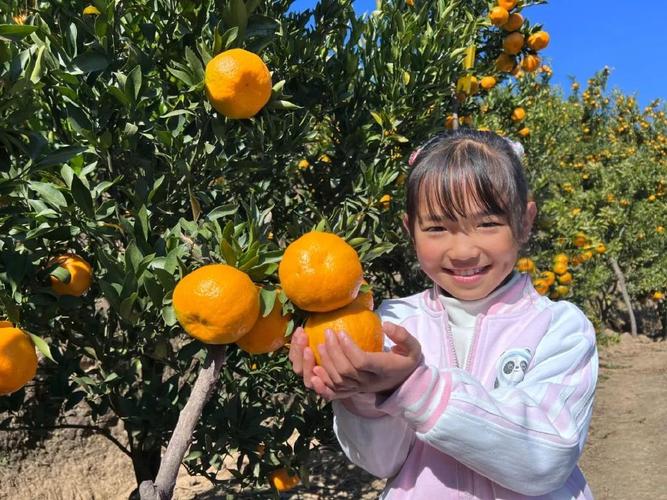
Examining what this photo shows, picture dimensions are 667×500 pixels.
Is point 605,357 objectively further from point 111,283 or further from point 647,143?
point 111,283

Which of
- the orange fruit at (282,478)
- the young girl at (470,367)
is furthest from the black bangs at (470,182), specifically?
the orange fruit at (282,478)

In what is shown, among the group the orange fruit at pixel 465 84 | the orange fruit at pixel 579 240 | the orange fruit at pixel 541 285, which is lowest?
the orange fruit at pixel 541 285

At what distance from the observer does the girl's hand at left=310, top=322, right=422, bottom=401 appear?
89 cm

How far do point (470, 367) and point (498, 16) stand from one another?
2.10 m

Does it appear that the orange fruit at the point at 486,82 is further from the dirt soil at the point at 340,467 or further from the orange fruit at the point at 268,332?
the orange fruit at the point at 268,332

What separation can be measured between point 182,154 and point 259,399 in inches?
41.3

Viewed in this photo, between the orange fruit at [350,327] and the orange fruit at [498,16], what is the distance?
2.30 meters

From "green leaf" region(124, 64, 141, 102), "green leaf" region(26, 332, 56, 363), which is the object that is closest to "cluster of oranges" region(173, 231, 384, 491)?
"green leaf" region(26, 332, 56, 363)

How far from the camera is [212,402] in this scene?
79.4 inches

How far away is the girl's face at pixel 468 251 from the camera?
1.23 m

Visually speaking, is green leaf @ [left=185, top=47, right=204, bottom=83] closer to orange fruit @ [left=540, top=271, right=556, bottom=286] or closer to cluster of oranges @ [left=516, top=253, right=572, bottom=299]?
cluster of oranges @ [left=516, top=253, right=572, bottom=299]

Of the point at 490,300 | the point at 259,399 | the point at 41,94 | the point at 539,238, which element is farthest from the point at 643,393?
the point at 41,94

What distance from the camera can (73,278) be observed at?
4.78 feet

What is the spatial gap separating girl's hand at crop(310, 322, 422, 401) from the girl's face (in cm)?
32
